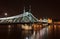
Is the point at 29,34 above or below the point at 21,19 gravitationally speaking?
below

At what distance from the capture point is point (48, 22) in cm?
5472

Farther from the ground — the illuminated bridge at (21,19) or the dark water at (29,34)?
the illuminated bridge at (21,19)

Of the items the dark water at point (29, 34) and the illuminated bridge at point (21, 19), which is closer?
the dark water at point (29, 34)

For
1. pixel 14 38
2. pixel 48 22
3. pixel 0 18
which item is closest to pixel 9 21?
pixel 0 18

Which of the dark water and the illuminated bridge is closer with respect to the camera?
the dark water

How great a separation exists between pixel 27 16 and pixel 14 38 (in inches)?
924

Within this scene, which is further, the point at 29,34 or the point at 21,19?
the point at 21,19

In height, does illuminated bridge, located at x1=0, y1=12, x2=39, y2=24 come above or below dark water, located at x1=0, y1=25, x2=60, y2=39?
above

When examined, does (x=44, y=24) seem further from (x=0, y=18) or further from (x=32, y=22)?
(x=0, y=18)

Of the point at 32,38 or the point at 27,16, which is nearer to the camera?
the point at 32,38

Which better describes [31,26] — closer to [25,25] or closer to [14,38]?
[25,25]

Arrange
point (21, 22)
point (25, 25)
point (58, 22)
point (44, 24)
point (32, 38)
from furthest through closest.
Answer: point (58, 22) → point (44, 24) → point (21, 22) → point (25, 25) → point (32, 38)

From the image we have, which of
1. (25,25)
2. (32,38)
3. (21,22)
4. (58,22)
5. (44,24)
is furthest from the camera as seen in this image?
(58,22)

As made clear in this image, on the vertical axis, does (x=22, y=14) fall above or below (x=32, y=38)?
above
